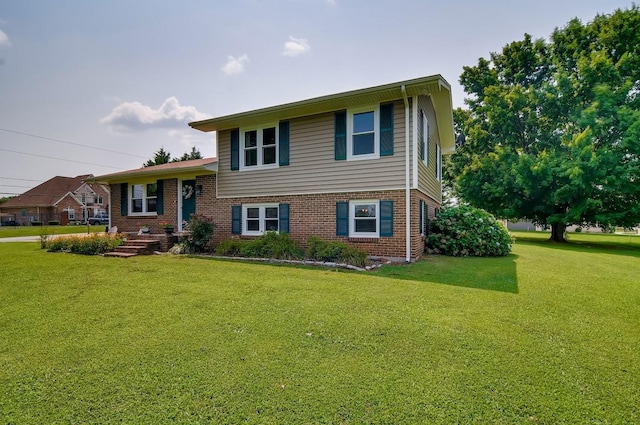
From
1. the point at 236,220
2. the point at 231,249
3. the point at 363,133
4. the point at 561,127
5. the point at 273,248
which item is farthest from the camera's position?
the point at 561,127

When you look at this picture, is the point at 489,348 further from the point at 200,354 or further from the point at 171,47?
the point at 171,47

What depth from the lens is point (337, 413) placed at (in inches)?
86.0

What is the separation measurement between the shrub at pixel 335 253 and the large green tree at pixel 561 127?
1278 cm

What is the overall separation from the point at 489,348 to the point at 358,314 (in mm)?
1596

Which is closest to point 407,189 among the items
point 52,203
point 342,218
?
point 342,218

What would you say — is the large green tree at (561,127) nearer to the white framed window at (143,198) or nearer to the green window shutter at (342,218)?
the green window shutter at (342,218)

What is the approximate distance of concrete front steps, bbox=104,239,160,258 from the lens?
33.2 ft

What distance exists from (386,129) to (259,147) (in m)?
4.62

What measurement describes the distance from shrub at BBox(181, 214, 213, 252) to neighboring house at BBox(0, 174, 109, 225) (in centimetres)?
3585

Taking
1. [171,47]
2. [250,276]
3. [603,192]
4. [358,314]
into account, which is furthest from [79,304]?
[603,192]

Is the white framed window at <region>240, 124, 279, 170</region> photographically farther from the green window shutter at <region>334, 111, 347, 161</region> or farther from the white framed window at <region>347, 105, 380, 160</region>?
the white framed window at <region>347, 105, 380, 160</region>

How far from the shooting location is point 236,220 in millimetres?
11297

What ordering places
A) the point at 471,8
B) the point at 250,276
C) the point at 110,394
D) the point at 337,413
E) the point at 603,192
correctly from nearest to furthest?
the point at 337,413, the point at 110,394, the point at 250,276, the point at 471,8, the point at 603,192

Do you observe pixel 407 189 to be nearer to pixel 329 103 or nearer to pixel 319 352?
pixel 329 103
